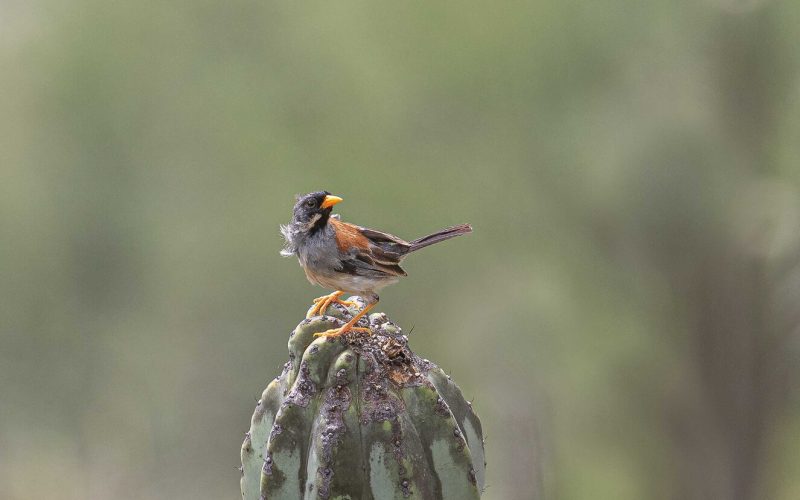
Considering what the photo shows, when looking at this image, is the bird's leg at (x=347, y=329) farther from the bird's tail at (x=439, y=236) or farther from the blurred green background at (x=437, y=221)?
the blurred green background at (x=437, y=221)

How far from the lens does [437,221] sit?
1137 cm

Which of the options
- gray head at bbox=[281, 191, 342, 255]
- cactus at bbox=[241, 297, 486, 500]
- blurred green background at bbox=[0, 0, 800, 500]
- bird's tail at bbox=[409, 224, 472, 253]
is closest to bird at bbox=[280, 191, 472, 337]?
gray head at bbox=[281, 191, 342, 255]

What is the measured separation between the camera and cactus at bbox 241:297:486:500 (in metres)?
3.40

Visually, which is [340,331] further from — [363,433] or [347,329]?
[363,433]

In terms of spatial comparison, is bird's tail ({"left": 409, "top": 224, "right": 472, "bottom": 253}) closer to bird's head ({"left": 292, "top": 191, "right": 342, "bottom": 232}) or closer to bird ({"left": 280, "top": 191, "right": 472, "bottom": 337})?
bird ({"left": 280, "top": 191, "right": 472, "bottom": 337})

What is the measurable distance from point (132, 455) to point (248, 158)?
3.62 m

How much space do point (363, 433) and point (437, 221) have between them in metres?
8.00

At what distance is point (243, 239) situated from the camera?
12.6 meters

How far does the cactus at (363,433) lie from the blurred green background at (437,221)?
4191 mm

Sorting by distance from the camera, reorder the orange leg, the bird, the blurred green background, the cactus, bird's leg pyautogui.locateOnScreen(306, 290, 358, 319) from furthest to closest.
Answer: the blurred green background, bird's leg pyautogui.locateOnScreen(306, 290, 358, 319), the bird, the orange leg, the cactus

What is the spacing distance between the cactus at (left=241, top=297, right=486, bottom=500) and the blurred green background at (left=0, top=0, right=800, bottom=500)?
4191mm

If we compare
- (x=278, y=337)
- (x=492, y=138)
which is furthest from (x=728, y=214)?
(x=278, y=337)

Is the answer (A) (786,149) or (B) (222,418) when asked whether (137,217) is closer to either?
(B) (222,418)

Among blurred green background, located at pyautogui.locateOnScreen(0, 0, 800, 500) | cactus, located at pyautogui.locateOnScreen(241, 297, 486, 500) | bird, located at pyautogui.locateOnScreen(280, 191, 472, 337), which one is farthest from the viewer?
blurred green background, located at pyautogui.locateOnScreen(0, 0, 800, 500)
